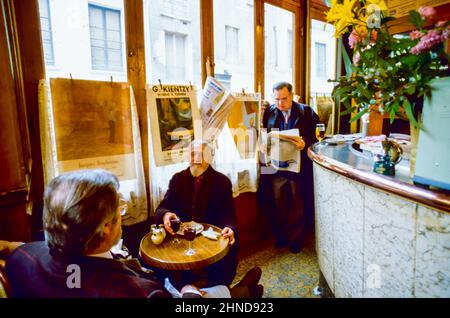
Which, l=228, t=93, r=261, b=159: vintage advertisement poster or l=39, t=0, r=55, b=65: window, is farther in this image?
l=228, t=93, r=261, b=159: vintage advertisement poster

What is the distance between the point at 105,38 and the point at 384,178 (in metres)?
2.14

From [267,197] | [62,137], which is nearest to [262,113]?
[267,197]

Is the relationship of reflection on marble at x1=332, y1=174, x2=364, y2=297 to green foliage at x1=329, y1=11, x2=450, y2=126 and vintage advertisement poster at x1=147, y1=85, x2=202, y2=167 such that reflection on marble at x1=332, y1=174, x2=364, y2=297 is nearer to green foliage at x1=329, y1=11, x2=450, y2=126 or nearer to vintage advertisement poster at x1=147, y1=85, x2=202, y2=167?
green foliage at x1=329, y1=11, x2=450, y2=126

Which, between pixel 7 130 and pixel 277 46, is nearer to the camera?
pixel 7 130

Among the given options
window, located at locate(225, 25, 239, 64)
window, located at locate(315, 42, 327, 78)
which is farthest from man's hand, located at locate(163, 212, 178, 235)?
window, located at locate(315, 42, 327, 78)

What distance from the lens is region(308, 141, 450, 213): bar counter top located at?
3.64 ft

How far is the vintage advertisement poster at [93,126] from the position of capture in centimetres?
210

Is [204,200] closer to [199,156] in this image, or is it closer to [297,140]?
[199,156]

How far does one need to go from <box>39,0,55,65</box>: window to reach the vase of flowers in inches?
72.2

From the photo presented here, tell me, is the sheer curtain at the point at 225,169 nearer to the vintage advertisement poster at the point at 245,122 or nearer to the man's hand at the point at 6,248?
the vintage advertisement poster at the point at 245,122

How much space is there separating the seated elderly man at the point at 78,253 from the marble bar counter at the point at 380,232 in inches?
40.6

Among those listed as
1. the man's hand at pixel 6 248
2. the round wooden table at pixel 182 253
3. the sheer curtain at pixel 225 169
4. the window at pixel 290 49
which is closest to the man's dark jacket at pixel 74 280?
the man's hand at pixel 6 248

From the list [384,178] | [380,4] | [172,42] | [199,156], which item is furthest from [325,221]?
[172,42]

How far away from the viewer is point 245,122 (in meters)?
3.23
